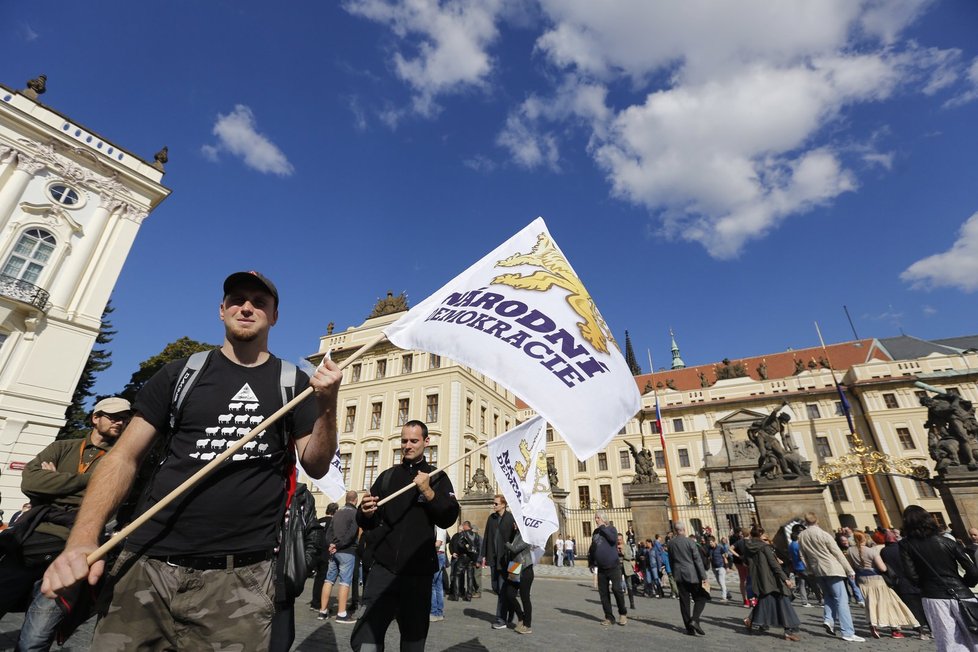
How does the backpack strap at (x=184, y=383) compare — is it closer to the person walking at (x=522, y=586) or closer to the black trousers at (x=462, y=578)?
the person walking at (x=522, y=586)

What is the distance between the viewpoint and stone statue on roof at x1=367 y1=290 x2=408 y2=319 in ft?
127

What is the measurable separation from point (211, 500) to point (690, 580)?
782cm

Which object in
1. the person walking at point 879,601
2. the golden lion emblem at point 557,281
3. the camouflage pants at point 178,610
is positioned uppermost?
the golden lion emblem at point 557,281

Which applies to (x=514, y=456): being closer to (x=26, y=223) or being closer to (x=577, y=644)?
(x=577, y=644)

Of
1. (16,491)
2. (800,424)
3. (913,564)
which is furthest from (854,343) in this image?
(16,491)

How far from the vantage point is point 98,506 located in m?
1.64

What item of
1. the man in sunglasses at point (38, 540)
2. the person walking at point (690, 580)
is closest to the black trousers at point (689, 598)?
the person walking at point (690, 580)

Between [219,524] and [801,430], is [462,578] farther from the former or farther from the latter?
[801,430]

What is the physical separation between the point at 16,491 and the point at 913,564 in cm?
2375

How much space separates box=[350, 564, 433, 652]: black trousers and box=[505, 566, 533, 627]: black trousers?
4.25 metres

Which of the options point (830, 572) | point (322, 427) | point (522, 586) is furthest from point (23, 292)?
point (830, 572)

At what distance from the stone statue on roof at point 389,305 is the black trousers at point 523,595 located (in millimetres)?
32210

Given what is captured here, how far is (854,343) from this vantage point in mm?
46531

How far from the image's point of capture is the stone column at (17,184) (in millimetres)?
17938
